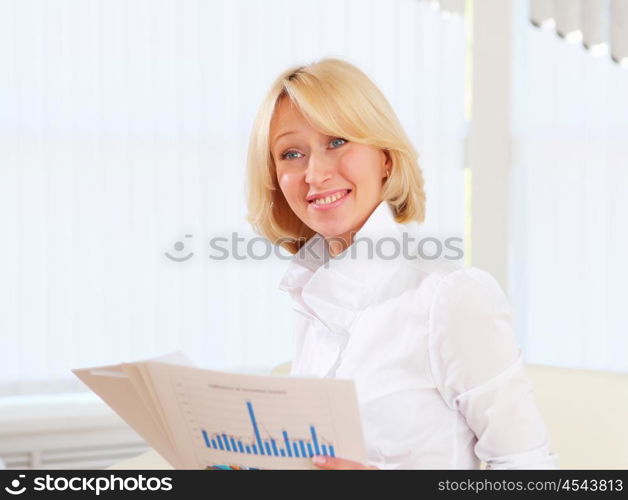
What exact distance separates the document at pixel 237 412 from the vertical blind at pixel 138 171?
172 centimetres

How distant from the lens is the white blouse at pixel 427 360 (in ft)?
4.02

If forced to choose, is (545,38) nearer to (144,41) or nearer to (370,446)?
(144,41)

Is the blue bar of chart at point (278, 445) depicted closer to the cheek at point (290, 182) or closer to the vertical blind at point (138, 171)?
the cheek at point (290, 182)

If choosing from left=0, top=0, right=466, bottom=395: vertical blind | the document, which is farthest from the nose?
left=0, top=0, right=466, bottom=395: vertical blind

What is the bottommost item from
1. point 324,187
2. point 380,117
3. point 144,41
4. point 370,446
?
point 370,446

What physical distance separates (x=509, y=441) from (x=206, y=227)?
71.5 inches

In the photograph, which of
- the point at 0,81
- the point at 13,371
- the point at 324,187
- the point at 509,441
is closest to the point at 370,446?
the point at 509,441

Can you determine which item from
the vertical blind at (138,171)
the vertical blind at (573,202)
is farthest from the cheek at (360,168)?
the vertical blind at (573,202)

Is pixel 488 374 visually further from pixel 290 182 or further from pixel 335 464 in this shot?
pixel 290 182

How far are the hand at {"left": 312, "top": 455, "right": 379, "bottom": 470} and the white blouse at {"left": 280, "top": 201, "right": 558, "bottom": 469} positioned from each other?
0.73 feet

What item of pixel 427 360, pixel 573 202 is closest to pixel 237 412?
pixel 427 360

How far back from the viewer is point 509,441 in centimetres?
122

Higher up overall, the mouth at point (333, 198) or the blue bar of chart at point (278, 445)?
the mouth at point (333, 198)

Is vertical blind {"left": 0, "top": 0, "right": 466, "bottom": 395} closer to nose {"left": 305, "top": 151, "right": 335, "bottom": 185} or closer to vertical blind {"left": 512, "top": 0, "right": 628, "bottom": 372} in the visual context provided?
vertical blind {"left": 512, "top": 0, "right": 628, "bottom": 372}
